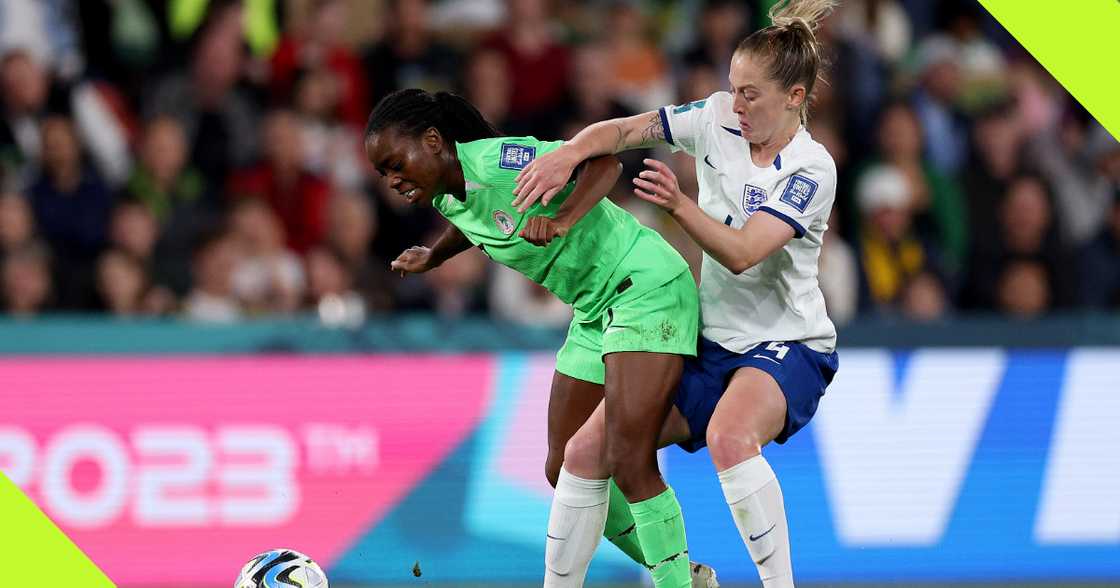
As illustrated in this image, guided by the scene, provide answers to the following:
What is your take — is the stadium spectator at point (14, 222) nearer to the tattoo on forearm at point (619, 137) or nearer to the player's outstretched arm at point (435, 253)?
the player's outstretched arm at point (435, 253)

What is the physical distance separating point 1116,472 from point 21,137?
6.62 metres

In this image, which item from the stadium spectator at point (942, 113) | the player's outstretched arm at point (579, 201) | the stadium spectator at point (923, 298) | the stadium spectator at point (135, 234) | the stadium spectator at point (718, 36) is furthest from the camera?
the stadium spectator at point (942, 113)

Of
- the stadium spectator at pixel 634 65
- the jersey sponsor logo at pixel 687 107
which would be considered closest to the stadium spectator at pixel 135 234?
the stadium spectator at pixel 634 65

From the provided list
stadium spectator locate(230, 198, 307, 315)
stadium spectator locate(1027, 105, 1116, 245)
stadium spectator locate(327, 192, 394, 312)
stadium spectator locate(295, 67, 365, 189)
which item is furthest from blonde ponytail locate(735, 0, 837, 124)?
stadium spectator locate(1027, 105, 1116, 245)

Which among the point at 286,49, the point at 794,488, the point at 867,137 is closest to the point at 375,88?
the point at 286,49

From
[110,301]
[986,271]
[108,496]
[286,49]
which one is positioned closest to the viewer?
[108,496]

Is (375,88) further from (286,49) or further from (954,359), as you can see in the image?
(954,359)

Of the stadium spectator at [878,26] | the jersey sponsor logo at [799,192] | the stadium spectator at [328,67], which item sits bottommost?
the jersey sponsor logo at [799,192]

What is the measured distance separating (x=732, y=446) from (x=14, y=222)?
5374 millimetres

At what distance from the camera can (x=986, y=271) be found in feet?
30.1

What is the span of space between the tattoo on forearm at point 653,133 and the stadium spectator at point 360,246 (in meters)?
3.69

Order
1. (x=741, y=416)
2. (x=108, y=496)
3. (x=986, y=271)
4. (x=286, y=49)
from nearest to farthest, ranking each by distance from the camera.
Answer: (x=741, y=416)
(x=108, y=496)
(x=986, y=271)
(x=286, y=49)

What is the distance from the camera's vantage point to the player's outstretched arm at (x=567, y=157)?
4.78m

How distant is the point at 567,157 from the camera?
15.9ft
